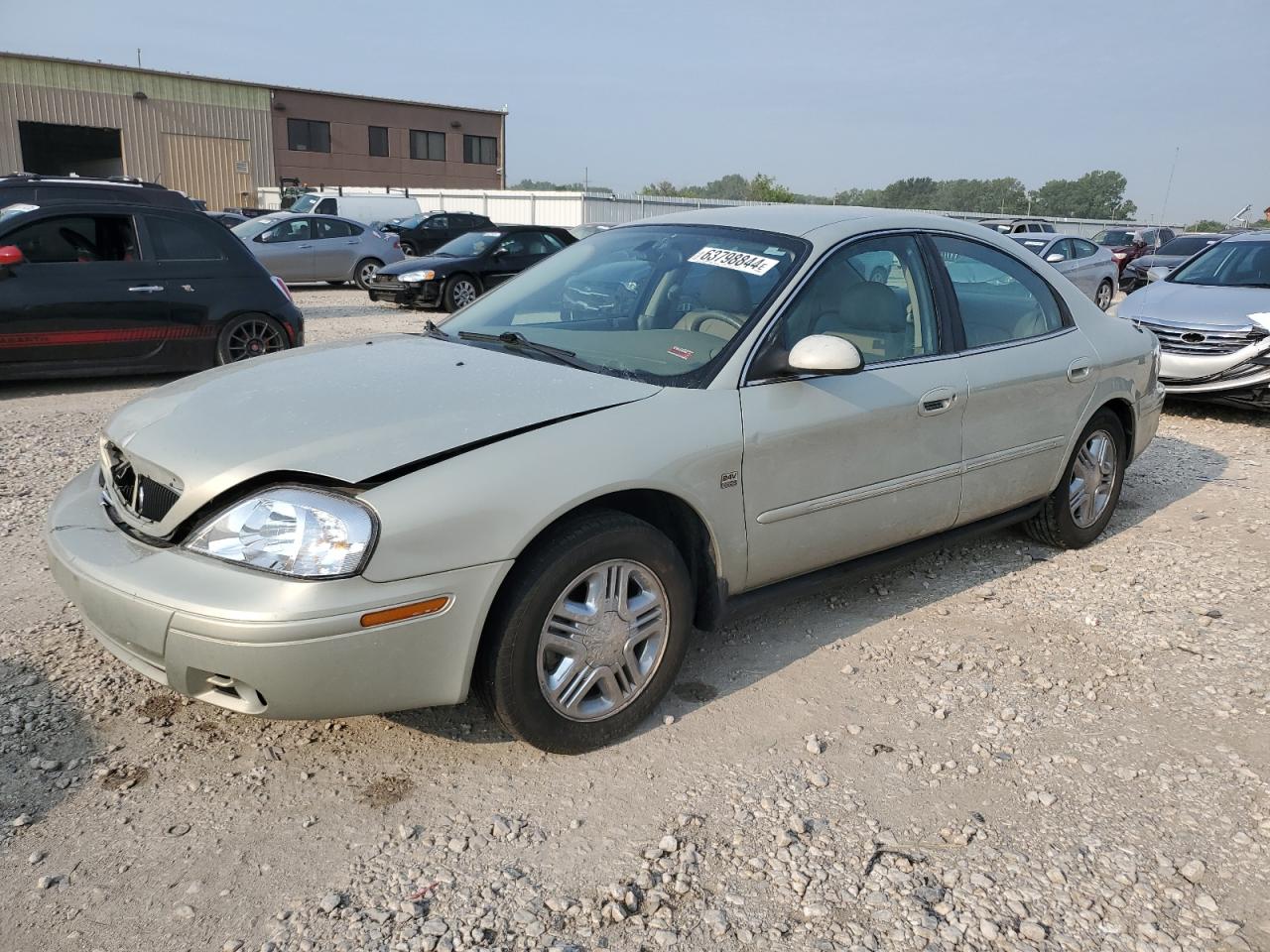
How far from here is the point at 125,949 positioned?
7.31 ft

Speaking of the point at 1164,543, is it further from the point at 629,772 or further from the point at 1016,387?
the point at 629,772

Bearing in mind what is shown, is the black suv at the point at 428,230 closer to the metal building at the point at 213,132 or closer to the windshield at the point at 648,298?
the windshield at the point at 648,298

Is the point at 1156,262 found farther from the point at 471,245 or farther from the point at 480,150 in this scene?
the point at 480,150

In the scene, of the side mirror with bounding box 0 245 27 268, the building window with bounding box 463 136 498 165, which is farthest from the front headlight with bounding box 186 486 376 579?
the building window with bounding box 463 136 498 165

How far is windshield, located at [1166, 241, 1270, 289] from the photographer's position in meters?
8.95

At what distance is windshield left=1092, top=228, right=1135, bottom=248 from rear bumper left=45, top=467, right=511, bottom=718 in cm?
2920

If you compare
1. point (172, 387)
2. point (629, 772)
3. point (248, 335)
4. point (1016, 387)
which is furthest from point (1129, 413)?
point (248, 335)

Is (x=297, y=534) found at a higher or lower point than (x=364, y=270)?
higher

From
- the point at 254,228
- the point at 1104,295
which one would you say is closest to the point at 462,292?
the point at 254,228

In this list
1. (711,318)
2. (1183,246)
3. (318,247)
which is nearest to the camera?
(711,318)

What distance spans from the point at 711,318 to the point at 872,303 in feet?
2.29

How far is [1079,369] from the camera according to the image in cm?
461

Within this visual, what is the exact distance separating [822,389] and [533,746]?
153cm

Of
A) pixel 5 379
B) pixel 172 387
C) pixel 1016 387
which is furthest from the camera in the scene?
pixel 5 379
